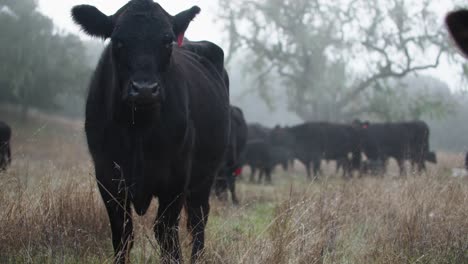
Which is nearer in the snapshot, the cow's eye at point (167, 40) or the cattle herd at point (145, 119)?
the cattle herd at point (145, 119)

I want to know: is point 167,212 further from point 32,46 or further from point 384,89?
point 384,89

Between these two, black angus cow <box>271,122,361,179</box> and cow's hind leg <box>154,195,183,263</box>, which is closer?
cow's hind leg <box>154,195,183,263</box>

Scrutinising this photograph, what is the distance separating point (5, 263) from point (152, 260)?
994mm

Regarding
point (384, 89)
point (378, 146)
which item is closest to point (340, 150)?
point (378, 146)

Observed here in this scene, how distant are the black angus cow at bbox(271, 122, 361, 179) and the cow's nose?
20.0 metres

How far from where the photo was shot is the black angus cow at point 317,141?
23.3 metres

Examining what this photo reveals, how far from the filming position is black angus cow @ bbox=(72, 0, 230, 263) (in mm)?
3318

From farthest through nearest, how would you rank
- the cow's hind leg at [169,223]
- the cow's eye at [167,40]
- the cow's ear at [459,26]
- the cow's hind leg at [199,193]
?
the cow's hind leg at [199,193]
the cow's hind leg at [169,223]
the cow's eye at [167,40]
the cow's ear at [459,26]

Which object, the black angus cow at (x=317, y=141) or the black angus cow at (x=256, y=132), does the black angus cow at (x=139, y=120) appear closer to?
the black angus cow at (x=317, y=141)

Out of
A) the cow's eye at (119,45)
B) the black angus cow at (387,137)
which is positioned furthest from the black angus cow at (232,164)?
the black angus cow at (387,137)

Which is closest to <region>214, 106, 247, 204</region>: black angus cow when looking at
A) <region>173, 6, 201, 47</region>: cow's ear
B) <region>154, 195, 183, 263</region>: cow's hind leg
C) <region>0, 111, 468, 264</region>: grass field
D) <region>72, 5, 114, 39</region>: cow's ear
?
<region>0, 111, 468, 264</region>: grass field

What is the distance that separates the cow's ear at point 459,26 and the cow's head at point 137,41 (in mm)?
1703

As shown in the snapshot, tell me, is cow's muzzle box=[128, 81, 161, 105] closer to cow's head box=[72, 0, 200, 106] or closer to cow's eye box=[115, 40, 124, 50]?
cow's head box=[72, 0, 200, 106]

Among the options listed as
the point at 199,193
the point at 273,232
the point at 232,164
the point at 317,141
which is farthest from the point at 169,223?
the point at 317,141
